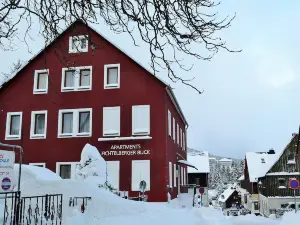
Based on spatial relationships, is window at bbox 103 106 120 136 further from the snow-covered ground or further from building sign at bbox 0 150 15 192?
building sign at bbox 0 150 15 192

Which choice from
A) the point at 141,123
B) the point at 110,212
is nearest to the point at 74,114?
the point at 141,123

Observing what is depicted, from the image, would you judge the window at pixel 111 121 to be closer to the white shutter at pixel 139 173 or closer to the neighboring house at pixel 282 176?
the white shutter at pixel 139 173

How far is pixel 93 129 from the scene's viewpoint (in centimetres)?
2341

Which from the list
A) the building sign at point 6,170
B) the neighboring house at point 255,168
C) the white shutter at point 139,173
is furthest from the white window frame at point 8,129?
the neighboring house at point 255,168

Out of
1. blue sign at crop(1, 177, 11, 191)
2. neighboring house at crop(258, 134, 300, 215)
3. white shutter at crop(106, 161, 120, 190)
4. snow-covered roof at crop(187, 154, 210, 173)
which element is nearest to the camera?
blue sign at crop(1, 177, 11, 191)

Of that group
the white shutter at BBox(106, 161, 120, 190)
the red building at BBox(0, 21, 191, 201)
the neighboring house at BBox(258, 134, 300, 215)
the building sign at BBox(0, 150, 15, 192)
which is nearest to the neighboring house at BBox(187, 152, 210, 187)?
the neighboring house at BBox(258, 134, 300, 215)

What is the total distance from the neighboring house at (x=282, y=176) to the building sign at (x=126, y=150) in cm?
2895

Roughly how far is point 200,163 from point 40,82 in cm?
3257

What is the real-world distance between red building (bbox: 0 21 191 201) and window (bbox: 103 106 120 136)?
61 mm

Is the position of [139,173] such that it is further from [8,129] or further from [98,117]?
[8,129]

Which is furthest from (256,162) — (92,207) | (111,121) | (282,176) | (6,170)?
(6,170)

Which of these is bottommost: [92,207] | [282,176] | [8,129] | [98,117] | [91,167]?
[92,207]

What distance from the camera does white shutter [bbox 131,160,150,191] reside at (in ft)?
72.5

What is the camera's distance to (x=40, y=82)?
2500 cm
